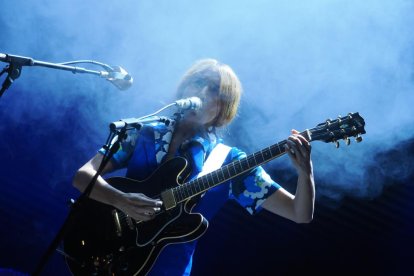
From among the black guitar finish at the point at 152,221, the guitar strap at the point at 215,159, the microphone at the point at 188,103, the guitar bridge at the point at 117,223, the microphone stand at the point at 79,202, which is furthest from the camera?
the guitar strap at the point at 215,159

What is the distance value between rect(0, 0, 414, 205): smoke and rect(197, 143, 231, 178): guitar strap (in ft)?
2.01

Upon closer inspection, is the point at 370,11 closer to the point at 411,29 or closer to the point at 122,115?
the point at 411,29

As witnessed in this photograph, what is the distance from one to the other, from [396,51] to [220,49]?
4.09 ft

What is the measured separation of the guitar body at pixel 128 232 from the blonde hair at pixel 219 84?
1.55ft

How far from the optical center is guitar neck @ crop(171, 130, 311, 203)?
2268 millimetres

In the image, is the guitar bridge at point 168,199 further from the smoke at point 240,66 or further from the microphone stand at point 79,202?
the smoke at point 240,66

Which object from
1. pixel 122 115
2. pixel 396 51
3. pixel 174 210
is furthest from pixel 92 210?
pixel 396 51

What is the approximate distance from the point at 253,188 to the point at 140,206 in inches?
25.0

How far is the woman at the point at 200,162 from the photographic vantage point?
2.22 meters

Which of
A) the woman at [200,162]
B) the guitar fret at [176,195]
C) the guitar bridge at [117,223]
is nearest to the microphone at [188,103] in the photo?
the woman at [200,162]

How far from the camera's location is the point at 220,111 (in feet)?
8.59

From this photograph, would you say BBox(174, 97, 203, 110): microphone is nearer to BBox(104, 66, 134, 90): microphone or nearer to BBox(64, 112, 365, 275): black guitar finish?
BBox(64, 112, 365, 275): black guitar finish

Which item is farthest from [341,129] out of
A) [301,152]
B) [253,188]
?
[253,188]

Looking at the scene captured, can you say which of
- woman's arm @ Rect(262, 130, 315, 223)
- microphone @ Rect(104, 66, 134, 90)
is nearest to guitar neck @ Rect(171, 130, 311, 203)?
woman's arm @ Rect(262, 130, 315, 223)
